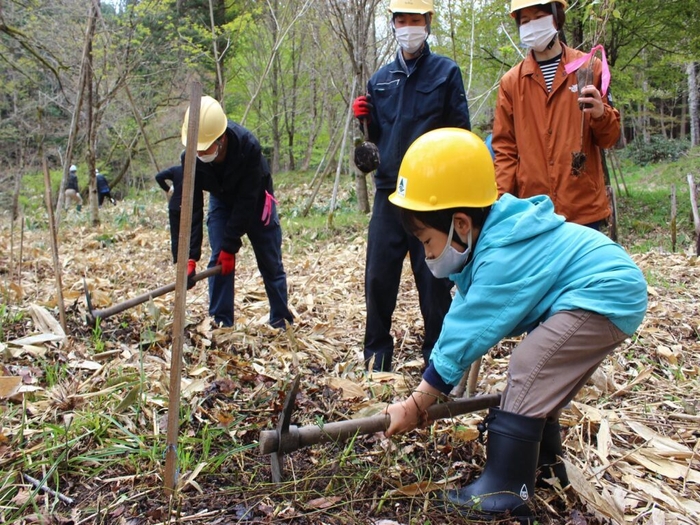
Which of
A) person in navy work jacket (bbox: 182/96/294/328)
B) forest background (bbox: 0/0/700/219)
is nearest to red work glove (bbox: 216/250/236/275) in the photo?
person in navy work jacket (bbox: 182/96/294/328)

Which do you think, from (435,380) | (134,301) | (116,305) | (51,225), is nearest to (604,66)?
(435,380)

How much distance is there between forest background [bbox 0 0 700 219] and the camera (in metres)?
7.76

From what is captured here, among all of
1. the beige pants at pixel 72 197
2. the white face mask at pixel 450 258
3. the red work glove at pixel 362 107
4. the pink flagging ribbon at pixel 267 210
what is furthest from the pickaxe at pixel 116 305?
the beige pants at pixel 72 197

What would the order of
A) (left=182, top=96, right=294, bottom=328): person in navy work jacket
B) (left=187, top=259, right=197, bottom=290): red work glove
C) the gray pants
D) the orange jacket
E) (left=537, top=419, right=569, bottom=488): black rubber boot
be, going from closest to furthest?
the gray pants
(left=537, top=419, right=569, bottom=488): black rubber boot
the orange jacket
(left=182, top=96, right=294, bottom=328): person in navy work jacket
(left=187, top=259, right=197, bottom=290): red work glove

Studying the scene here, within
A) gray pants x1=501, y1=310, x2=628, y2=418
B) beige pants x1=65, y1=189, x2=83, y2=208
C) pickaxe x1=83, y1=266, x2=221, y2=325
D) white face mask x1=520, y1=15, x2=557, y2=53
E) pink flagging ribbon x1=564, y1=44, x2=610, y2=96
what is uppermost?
white face mask x1=520, y1=15, x2=557, y2=53

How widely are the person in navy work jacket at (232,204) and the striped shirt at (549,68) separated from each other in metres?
1.81

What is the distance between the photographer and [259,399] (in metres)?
2.62

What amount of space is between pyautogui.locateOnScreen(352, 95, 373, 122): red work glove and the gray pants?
5.50 ft

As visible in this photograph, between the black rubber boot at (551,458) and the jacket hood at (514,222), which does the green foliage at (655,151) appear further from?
the jacket hood at (514,222)

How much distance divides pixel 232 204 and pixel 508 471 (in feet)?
9.00

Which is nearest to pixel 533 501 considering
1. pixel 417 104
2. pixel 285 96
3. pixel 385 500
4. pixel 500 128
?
pixel 385 500

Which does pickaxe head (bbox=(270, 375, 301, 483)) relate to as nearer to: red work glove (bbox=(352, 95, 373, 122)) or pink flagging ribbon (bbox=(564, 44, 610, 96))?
red work glove (bbox=(352, 95, 373, 122))

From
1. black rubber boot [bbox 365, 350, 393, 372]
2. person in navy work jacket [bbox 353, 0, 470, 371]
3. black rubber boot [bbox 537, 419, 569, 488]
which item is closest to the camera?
black rubber boot [bbox 537, 419, 569, 488]

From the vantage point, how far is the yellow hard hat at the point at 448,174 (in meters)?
1.77
